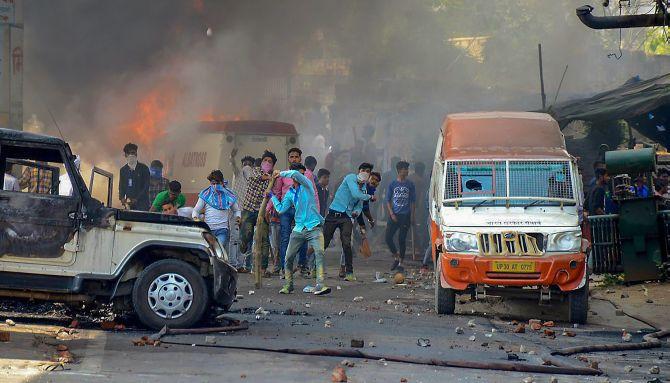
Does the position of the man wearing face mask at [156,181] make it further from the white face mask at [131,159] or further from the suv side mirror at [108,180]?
the suv side mirror at [108,180]

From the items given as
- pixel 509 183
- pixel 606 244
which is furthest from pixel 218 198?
pixel 606 244

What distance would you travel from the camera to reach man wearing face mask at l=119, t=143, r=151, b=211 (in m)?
16.4

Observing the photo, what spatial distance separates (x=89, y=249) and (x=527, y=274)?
454cm

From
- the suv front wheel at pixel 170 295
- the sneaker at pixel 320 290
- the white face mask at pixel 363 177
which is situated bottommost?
the sneaker at pixel 320 290

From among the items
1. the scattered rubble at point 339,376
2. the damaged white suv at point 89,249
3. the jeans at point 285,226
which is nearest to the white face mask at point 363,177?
the jeans at point 285,226

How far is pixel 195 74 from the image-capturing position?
30.1 meters

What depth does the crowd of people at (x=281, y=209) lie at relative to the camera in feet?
41.7

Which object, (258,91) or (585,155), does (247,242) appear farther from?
(258,91)

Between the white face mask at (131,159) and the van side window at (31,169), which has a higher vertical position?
the white face mask at (131,159)

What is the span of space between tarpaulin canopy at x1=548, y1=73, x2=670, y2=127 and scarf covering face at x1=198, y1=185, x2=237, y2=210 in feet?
21.8

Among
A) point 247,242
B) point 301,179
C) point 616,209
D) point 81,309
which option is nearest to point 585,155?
point 616,209

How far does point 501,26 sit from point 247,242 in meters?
25.0

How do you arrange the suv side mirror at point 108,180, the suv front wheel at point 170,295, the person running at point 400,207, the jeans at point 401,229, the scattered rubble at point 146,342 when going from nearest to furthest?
the scattered rubble at point 146,342, the suv front wheel at point 170,295, the suv side mirror at point 108,180, the jeans at point 401,229, the person running at point 400,207

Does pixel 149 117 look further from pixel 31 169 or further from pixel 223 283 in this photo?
pixel 223 283
